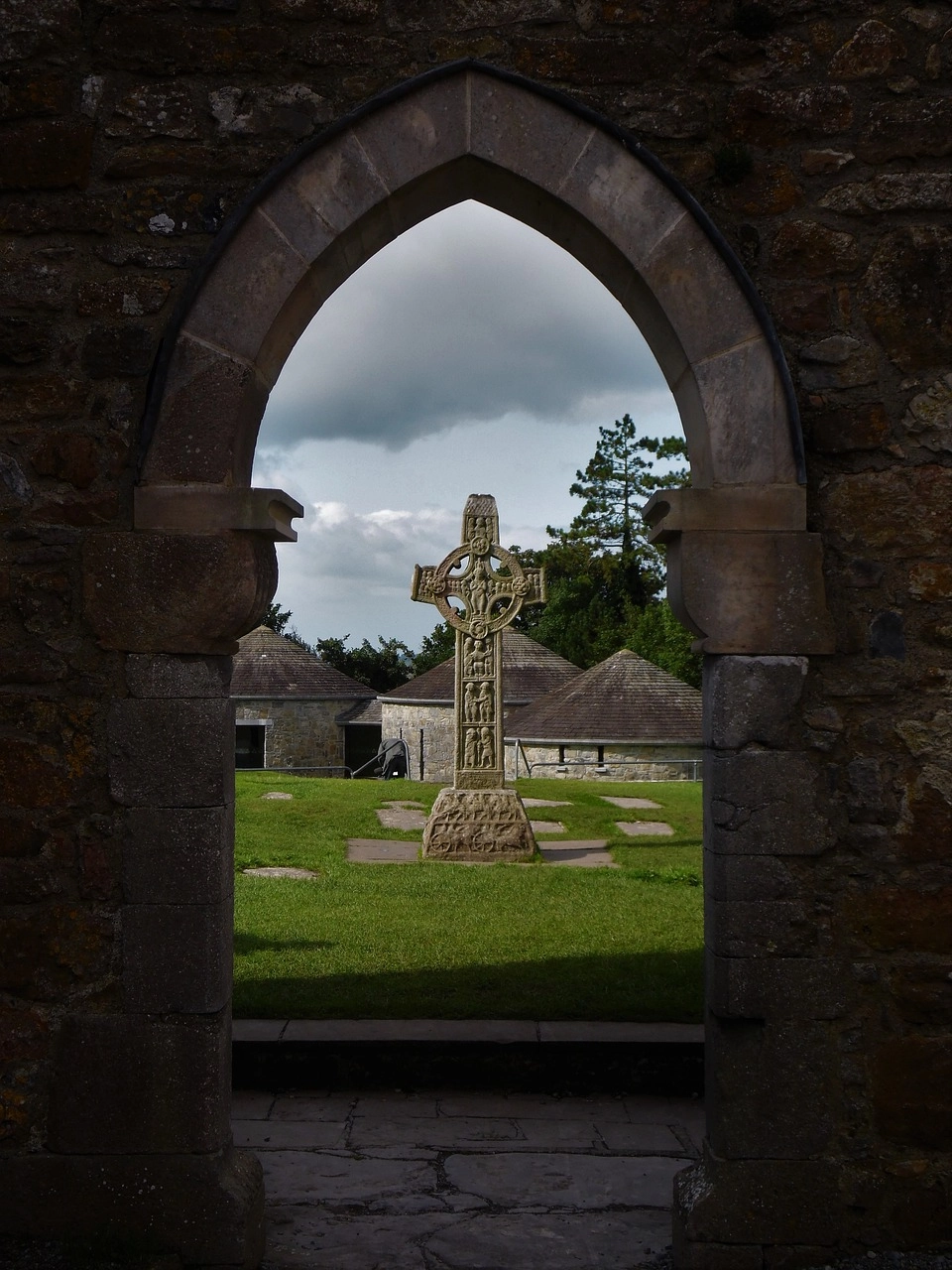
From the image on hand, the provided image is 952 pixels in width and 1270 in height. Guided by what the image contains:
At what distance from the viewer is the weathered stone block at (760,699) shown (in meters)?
3.24

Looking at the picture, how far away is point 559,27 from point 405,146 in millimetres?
588

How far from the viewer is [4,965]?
3264mm

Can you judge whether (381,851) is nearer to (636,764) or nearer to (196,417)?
(196,417)

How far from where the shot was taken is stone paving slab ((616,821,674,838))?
1131 cm

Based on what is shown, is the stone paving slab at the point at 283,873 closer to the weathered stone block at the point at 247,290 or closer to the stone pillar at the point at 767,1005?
the stone pillar at the point at 767,1005

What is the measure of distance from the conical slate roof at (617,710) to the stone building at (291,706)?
8.54m

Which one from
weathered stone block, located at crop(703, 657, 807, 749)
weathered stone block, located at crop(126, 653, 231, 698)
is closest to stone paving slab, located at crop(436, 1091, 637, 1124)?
weathered stone block, located at crop(703, 657, 807, 749)

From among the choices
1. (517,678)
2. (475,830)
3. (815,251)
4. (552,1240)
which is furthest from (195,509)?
(517,678)

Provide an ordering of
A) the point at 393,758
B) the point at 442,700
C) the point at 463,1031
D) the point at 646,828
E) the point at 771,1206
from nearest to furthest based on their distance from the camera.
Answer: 1. the point at 771,1206
2. the point at 463,1031
3. the point at 646,828
4. the point at 442,700
5. the point at 393,758

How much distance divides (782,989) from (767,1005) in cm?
6

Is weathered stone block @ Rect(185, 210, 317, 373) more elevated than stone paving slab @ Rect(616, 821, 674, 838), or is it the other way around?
weathered stone block @ Rect(185, 210, 317, 373)

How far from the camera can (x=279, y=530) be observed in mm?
3371

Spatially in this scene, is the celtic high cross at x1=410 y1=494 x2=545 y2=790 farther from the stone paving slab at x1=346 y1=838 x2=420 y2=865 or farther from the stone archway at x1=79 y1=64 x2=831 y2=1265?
the stone archway at x1=79 y1=64 x2=831 y2=1265

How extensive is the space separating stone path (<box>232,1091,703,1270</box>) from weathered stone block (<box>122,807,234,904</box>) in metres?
1.14
